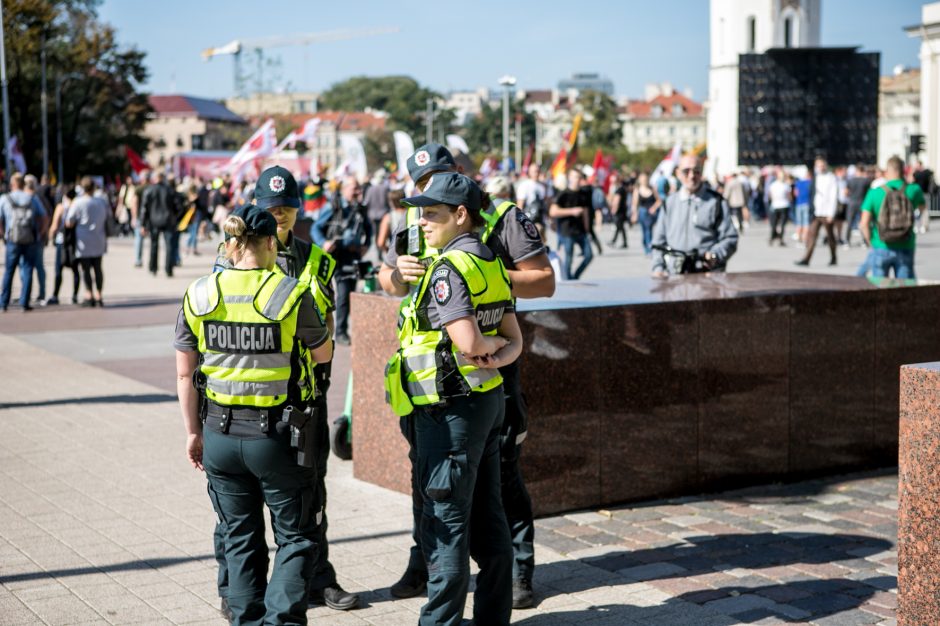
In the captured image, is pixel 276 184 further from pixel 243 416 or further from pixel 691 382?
pixel 691 382

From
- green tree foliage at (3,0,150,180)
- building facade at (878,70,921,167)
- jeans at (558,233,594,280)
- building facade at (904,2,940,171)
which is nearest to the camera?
jeans at (558,233,594,280)

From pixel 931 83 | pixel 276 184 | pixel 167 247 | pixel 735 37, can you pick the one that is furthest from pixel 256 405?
pixel 735 37

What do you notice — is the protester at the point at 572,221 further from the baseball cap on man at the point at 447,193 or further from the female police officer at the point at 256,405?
the female police officer at the point at 256,405

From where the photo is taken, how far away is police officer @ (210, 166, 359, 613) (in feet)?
16.6

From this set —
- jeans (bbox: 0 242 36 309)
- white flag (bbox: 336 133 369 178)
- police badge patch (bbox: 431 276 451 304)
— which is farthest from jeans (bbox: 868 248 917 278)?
white flag (bbox: 336 133 369 178)

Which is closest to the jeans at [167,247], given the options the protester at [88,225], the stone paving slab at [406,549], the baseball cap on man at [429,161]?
the protester at [88,225]

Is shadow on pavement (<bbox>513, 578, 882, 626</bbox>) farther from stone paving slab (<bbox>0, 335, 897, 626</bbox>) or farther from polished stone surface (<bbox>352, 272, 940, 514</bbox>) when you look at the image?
polished stone surface (<bbox>352, 272, 940, 514</bbox>)

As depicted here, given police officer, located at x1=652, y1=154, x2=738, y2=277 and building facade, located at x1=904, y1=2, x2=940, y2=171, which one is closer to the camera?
police officer, located at x1=652, y1=154, x2=738, y2=277

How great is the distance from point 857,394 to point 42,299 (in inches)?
527

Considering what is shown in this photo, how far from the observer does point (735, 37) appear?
308ft

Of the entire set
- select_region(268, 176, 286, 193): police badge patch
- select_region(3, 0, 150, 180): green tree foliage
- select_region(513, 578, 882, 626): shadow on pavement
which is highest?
select_region(3, 0, 150, 180): green tree foliage

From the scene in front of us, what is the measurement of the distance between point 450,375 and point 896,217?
917 cm

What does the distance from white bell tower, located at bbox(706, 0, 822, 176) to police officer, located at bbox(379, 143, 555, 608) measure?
87.1 m

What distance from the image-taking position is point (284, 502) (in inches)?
172
